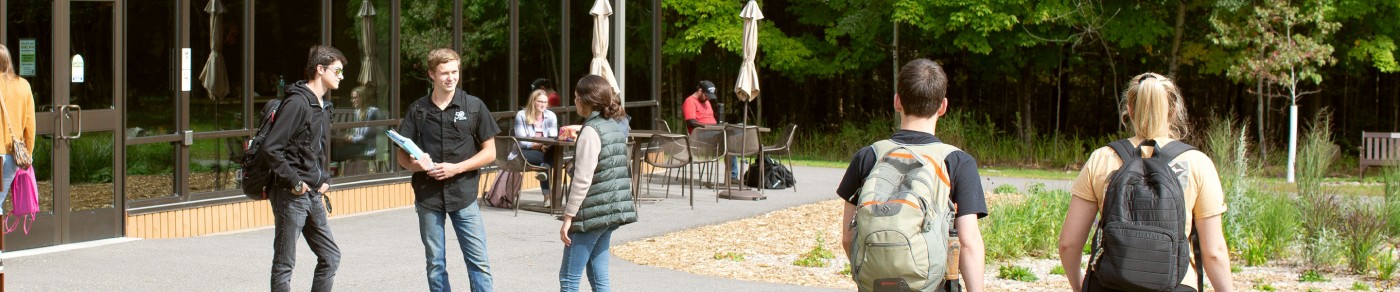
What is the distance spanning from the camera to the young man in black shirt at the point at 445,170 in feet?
21.1

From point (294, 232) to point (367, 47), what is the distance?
7.00 meters

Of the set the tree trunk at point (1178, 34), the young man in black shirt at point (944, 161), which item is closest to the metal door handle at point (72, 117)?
the young man in black shirt at point (944, 161)

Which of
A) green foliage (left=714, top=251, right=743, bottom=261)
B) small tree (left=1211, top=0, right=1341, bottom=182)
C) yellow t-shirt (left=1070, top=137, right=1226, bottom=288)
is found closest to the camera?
yellow t-shirt (left=1070, top=137, right=1226, bottom=288)

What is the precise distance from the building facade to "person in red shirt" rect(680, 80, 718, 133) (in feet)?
7.71

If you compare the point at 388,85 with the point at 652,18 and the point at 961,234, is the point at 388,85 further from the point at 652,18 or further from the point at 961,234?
the point at 961,234

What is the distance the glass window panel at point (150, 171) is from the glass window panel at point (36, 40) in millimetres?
878

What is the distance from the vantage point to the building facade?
950 centimetres

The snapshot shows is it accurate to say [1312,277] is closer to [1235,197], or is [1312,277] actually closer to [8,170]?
[1235,197]

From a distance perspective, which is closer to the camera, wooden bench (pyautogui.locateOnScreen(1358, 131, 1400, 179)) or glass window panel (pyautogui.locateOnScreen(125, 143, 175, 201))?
glass window panel (pyautogui.locateOnScreen(125, 143, 175, 201))

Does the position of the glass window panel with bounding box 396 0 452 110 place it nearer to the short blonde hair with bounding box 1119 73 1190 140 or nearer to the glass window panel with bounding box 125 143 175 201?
the glass window panel with bounding box 125 143 175 201

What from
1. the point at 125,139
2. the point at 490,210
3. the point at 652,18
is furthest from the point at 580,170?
the point at 652,18

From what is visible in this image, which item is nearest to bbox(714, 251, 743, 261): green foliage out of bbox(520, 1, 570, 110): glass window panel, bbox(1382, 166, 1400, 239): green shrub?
bbox(1382, 166, 1400, 239): green shrub

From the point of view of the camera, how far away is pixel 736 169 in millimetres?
16172

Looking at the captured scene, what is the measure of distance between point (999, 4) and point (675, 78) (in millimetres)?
7871
